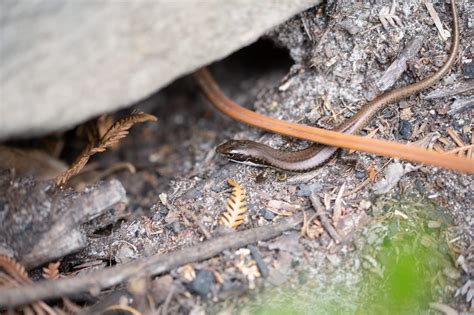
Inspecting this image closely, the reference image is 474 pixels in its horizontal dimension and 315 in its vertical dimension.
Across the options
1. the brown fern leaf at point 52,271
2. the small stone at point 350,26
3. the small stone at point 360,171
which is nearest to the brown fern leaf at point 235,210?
the small stone at point 360,171

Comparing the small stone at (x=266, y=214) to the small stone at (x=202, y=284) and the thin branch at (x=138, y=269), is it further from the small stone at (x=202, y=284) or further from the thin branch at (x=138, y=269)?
→ the small stone at (x=202, y=284)

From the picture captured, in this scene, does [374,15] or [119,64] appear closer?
[119,64]

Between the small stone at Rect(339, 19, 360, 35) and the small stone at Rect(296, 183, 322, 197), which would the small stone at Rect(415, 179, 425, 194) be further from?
the small stone at Rect(339, 19, 360, 35)

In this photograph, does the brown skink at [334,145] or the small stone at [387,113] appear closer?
the brown skink at [334,145]

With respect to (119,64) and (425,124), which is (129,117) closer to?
(119,64)

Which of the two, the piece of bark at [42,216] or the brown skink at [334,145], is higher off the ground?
the piece of bark at [42,216]

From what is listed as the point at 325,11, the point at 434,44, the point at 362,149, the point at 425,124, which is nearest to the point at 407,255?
the point at 362,149

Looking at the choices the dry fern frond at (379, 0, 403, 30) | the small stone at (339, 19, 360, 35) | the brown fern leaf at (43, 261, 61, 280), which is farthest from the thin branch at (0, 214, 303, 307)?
the dry fern frond at (379, 0, 403, 30)

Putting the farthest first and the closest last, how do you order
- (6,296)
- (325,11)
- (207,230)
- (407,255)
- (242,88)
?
(242,88)
(325,11)
(207,230)
(407,255)
(6,296)
